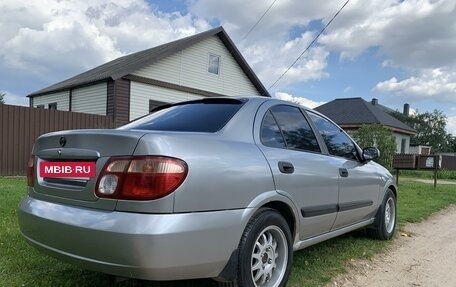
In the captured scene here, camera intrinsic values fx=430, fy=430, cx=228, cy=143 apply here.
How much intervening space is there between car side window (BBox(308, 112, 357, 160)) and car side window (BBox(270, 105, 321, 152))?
0.76 ft

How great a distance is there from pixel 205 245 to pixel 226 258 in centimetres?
24

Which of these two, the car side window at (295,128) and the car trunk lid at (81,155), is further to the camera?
the car side window at (295,128)

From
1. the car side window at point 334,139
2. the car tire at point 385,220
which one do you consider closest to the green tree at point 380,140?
the car tire at point 385,220

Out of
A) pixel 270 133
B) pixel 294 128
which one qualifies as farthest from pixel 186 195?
pixel 294 128

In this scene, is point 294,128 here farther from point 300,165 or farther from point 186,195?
point 186,195

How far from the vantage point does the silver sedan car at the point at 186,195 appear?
2562 millimetres

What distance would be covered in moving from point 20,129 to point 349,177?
1079 centimetres

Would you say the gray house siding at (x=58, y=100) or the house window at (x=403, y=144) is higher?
the gray house siding at (x=58, y=100)

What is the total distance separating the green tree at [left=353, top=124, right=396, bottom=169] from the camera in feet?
51.2

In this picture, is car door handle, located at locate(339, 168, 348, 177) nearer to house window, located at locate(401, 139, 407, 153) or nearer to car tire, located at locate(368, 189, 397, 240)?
car tire, located at locate(368, 189, 397, 240)

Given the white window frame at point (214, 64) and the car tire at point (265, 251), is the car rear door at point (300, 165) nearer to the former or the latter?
the car tire at point (265, 251)

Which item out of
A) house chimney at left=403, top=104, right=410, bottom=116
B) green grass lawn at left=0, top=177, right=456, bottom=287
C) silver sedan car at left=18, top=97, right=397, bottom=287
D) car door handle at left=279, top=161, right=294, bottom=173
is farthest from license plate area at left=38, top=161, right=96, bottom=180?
house chimney at left=403, top=104, right=410, bottom=116

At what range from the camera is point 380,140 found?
16.1 metres

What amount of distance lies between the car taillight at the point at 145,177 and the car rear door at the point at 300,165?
94cm
